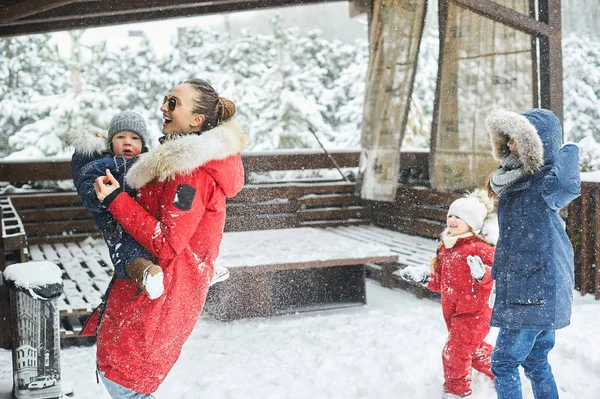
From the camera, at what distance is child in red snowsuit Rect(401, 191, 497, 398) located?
371 cm

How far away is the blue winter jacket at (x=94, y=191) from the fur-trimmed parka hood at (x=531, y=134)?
1809mm

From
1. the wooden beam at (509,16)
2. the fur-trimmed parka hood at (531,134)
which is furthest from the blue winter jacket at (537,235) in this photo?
the wooden beam at (509,16)

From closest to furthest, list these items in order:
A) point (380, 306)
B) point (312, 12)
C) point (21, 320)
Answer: point (21, 320) < point (380, 306) < point (312, 12)

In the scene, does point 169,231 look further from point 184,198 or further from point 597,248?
point 597,248

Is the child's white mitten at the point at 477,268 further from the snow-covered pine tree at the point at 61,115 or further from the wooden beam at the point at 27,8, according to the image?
the snow-covered pine tree at the point at 61,115

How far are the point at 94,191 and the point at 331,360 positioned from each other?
2.63 m

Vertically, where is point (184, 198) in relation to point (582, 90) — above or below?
below

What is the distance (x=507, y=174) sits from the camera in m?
3.15

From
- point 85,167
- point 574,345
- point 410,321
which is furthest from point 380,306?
point 85,167

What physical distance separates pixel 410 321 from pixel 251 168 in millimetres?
4724

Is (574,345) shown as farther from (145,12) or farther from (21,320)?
(145,12)

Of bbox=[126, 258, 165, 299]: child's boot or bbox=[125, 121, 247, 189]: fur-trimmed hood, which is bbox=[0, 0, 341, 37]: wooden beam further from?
bbox=[126, 258, 165, 299]: child's boot

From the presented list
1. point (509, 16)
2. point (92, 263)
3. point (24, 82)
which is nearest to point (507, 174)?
point (509, 16)

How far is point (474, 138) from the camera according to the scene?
6.50m
